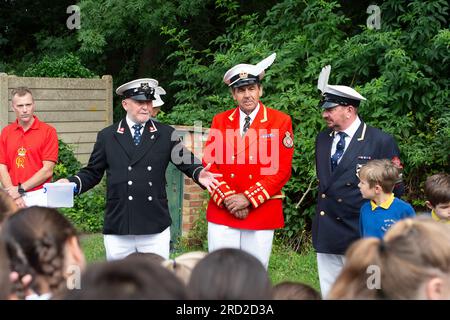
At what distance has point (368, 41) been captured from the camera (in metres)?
7.59

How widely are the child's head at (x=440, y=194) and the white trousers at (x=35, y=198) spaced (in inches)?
118

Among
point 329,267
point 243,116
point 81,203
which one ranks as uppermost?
point 243,116

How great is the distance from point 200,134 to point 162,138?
226cm

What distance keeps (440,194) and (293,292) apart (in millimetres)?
2193

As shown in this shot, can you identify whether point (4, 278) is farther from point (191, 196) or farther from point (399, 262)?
point (191, 196)

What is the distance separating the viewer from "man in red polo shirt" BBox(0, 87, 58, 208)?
5.67m

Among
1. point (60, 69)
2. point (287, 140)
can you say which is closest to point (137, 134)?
point (287, 140)

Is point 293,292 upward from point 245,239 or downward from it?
upward

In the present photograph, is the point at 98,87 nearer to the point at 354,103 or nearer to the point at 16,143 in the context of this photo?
the point at 16,143

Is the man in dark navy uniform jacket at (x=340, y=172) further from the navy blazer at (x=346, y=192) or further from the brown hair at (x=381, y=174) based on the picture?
the brown hair at (x=381, y=174)

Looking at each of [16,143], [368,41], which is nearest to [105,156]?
[16,143]

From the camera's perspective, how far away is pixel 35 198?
5652 mm

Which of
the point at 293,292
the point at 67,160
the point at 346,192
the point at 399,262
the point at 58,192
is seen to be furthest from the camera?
the point at 67,160

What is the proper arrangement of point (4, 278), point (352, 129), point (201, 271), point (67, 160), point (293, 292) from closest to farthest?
point (4, 278) → point (201, 271) → point (293, 292) → point (352, 129) → point (67, 160)
